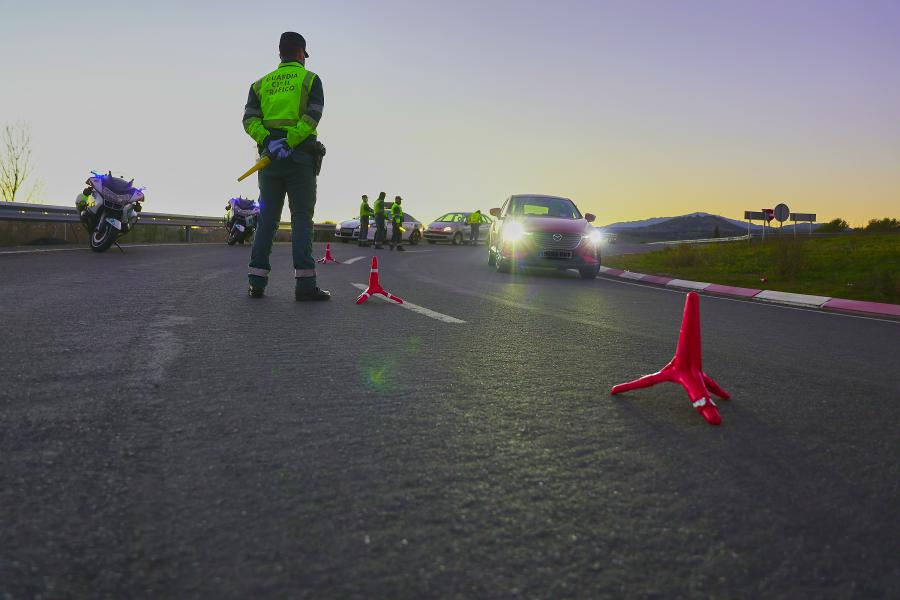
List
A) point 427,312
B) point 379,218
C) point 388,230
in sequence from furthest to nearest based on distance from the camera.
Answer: point 388,230 → point 379,218 → point 427,312

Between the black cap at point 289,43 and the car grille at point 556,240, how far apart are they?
8239mm

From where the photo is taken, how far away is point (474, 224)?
39.2 meters

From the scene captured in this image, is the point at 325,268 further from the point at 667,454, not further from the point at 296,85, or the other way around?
the point at 667,454

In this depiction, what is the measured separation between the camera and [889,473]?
2.74 meters


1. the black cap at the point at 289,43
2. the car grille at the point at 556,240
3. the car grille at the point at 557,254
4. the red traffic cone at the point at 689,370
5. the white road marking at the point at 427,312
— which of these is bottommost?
the white road marking at the point at 427,312

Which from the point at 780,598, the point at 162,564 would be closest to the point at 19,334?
the point at 162,564

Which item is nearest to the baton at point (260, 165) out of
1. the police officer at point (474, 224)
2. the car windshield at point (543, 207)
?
the car windshield at point (543, 207)

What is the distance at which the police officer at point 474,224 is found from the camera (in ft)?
129

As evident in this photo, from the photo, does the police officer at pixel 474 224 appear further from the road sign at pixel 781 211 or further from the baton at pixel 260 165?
the baton at pixel 260 165

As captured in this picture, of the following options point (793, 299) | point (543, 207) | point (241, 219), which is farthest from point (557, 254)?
point (241, 219)

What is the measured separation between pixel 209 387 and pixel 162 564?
190 centimetres

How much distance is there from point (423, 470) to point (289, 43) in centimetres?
600

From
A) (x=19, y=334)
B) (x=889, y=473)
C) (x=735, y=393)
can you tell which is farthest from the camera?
(x=19, y=334)

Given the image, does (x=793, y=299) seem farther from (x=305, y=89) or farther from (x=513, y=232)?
(x=305, y=89)
